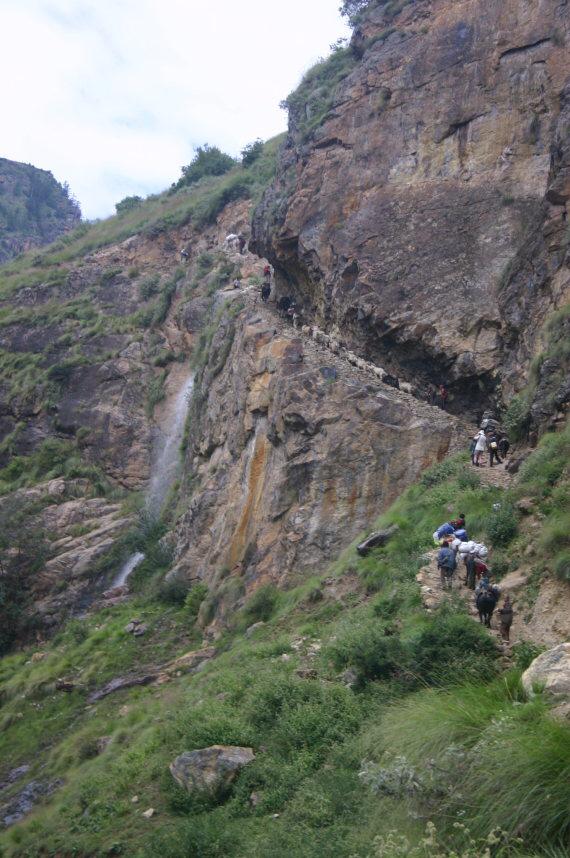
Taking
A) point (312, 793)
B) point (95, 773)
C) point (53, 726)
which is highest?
point (312, 793)

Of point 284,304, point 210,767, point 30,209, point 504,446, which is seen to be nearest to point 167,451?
point 284,304

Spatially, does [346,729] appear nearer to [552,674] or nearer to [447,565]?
[552,674]

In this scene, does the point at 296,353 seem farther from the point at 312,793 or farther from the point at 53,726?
the point at 312,793

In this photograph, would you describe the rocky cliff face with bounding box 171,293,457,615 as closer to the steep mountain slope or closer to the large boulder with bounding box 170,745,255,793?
the steep mountain slope

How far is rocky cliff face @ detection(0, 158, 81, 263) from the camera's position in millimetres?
103562

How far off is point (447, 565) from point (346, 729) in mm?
3668

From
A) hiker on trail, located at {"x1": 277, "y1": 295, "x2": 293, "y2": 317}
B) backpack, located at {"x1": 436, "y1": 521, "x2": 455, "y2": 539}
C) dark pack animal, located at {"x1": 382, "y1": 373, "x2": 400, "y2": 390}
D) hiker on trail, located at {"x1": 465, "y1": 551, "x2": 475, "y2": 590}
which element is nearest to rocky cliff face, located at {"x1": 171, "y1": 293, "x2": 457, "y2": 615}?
dark pack animal, located at {"x1": 382, "y1": 373, "x2": 400, "y2": 390}

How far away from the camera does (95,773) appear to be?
15273 mm

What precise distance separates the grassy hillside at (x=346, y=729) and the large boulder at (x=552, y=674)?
235 mm

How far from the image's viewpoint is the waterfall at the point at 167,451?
116ft

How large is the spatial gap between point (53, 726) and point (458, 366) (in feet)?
49.6

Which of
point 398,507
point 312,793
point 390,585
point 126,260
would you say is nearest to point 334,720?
point 312,793

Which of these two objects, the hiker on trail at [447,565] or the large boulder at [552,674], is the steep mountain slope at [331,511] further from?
the hiker on trail at [447,565]

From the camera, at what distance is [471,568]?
523 inches
